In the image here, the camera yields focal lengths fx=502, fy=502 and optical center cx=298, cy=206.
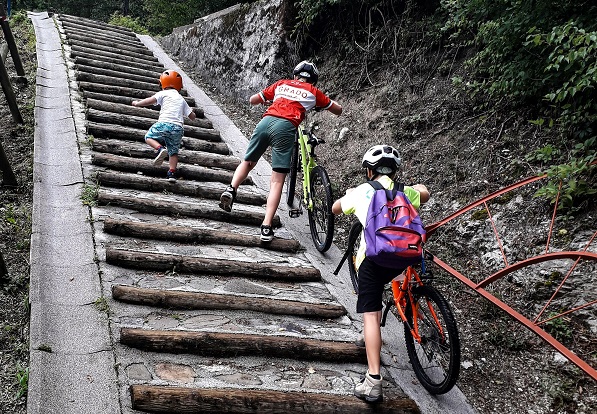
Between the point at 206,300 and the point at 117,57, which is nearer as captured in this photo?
the point at 206,300

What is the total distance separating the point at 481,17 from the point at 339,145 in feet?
8.49

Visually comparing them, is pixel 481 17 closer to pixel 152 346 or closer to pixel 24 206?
pixel 152 346

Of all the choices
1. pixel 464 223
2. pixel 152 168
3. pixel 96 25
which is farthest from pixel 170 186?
pixel 96 25

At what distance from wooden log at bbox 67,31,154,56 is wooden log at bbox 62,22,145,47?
23 cm

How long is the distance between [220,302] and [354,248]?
1.39 metres

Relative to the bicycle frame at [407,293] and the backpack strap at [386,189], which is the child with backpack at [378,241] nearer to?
the backpack strap at [386,189]

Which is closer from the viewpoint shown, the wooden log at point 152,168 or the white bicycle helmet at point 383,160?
the white bicycle helmet at point 383,160

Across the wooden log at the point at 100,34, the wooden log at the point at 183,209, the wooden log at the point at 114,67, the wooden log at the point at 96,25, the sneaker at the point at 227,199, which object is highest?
the wooden log at the point at 96,25

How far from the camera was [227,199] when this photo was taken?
201 inches

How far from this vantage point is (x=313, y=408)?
9.89 ft

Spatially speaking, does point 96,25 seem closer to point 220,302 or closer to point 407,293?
point 220,302

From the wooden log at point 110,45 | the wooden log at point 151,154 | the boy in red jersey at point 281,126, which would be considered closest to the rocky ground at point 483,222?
the boy in red jersey at point 281,126

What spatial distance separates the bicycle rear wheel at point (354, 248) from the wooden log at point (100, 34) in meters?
9.87

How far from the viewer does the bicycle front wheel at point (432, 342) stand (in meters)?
3.07
